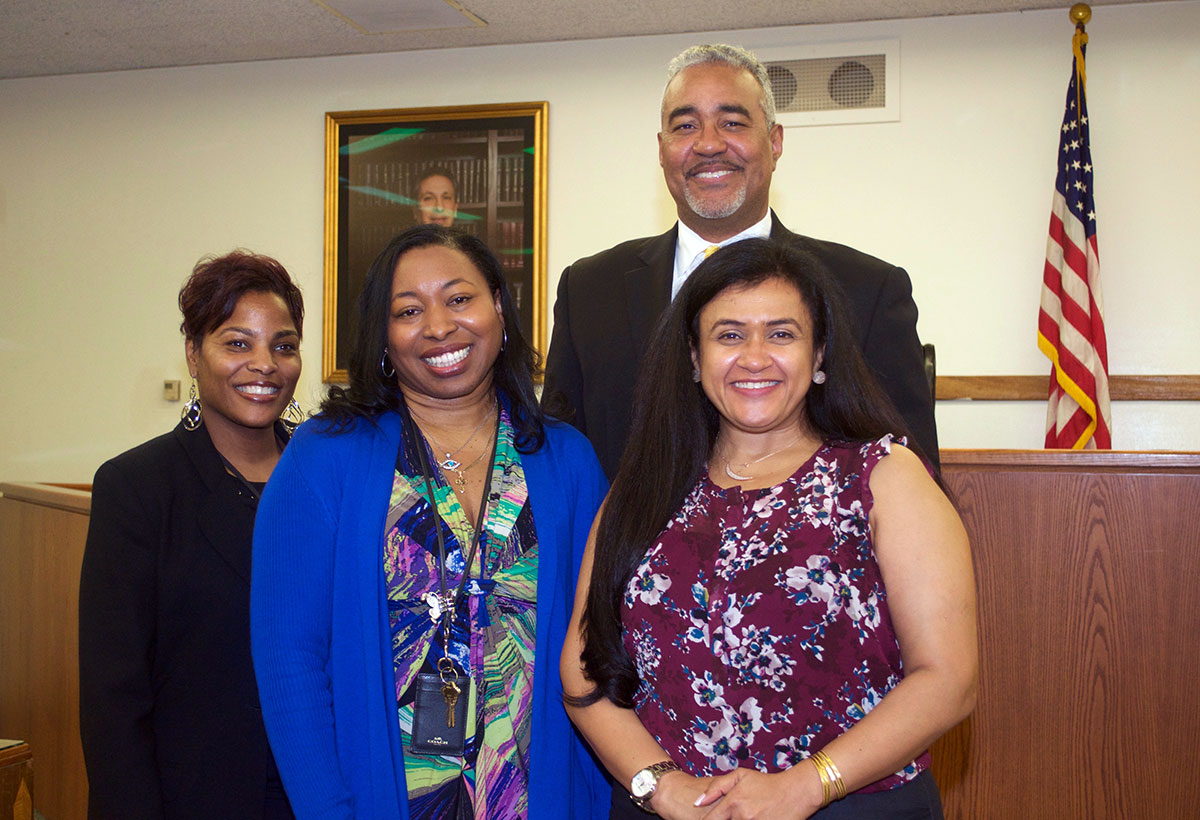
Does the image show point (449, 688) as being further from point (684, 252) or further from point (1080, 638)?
point (1080, 638)

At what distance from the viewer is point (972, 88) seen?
4.90m

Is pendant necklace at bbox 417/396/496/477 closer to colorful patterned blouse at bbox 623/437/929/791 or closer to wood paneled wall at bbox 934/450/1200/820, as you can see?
colorful patterned blouse at bbox 623/437/929/791

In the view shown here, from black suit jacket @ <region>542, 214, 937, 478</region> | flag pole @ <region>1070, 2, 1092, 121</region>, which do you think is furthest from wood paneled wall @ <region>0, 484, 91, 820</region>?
flag pole @ <region>1070, 2, 1092, 121</region>

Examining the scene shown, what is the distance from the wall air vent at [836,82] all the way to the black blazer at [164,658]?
3945 millimetres

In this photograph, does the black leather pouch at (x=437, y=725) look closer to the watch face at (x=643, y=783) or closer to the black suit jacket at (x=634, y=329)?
the watch face at (x=643, y=783)

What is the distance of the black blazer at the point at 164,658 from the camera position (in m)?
1.68

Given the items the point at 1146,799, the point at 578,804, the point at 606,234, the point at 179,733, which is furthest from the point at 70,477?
the point at 1146,799

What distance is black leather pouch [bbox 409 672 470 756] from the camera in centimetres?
156

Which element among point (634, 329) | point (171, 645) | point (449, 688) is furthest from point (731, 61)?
point (171, 645)

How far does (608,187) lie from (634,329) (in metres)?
3.36

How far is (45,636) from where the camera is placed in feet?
11.2

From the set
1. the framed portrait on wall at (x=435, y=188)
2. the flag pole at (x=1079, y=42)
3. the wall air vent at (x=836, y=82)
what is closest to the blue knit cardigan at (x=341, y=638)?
the framed portrait on wall at (x=435, y=188)

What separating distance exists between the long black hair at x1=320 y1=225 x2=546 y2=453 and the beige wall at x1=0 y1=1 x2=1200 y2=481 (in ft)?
11.8

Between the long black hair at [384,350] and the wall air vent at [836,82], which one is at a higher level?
the wall air vent at [836,82]
